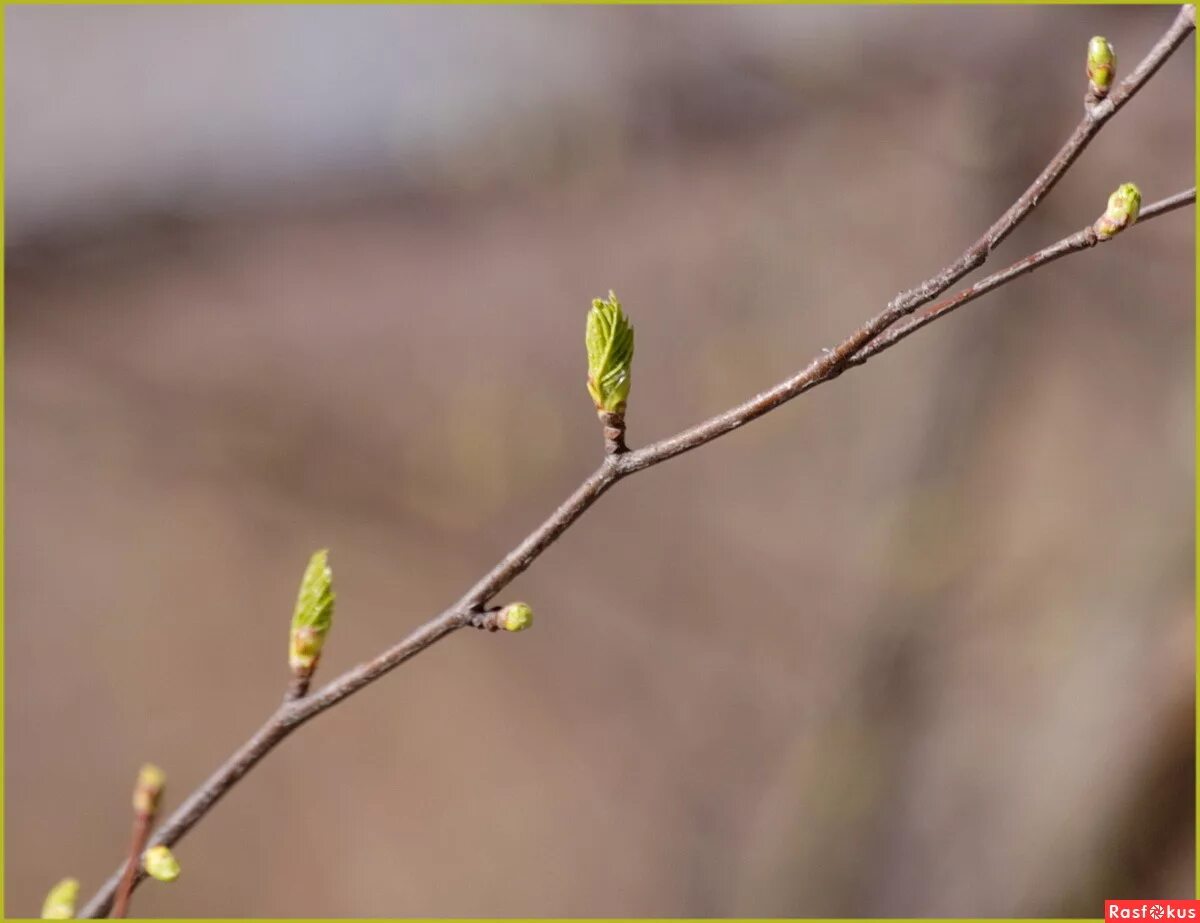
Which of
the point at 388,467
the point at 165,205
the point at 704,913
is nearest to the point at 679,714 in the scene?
the point at 704,913

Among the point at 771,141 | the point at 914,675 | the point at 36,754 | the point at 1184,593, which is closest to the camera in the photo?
the point at 1184,593

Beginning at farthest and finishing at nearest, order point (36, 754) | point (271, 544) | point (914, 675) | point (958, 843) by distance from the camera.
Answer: point (271, 544)
point (36, 754)
point (914, 675)
point (958, 843)

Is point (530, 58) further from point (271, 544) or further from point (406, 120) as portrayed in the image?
point (271, 544)

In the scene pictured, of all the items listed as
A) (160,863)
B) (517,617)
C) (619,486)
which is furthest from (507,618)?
(619,486)

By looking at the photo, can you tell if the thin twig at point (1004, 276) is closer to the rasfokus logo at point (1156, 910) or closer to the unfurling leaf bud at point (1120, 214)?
the unfurling leaf bud at point (1120, 214)

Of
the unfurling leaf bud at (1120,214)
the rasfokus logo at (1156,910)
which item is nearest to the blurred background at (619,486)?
the rasfokus logo at (1156,910)

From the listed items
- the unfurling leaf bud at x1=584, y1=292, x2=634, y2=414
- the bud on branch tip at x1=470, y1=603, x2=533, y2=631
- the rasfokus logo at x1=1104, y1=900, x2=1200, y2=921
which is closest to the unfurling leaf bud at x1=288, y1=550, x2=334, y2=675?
the bud on branch tip at x1=470, y1=603, x2=533, y2=631
